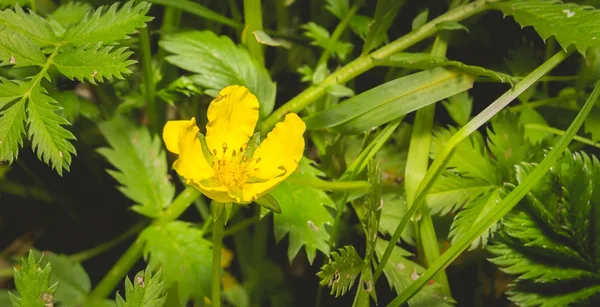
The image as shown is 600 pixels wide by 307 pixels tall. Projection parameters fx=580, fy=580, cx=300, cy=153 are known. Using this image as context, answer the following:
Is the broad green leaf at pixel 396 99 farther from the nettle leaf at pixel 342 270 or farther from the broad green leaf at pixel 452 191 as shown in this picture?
the nettle leaf at pixel 342 270

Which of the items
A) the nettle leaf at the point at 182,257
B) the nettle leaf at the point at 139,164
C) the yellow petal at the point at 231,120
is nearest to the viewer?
the yellow petal at the point at 231,120

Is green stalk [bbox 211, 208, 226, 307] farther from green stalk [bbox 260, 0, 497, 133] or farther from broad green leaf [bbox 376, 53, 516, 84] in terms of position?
broad green leaf [bbox 376, 53, 516, 84]

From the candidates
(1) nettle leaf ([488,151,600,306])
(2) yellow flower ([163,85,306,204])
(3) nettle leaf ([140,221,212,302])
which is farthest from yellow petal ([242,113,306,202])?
(1) nettle leaf ([488,151,600,306])

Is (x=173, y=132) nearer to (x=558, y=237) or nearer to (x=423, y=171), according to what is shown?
(x=423, y=171)

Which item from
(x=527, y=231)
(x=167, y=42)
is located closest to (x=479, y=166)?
(x=527, y=231)

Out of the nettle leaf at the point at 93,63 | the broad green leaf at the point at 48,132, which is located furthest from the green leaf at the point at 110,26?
the broad green leaf at the point at 48,132

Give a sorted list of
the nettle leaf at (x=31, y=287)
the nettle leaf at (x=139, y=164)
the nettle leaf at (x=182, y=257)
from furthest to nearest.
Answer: the nettle leaf at (x=139, y=164)
the nettle leaf at (x=182, y=257)
the nettle leaf at (x=31, y=287)

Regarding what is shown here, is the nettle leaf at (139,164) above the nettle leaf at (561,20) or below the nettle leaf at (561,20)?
below
